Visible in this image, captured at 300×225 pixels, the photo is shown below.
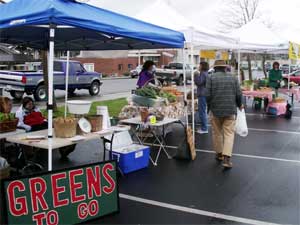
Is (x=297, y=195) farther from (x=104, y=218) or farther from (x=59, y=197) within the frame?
(x=59, y=197)

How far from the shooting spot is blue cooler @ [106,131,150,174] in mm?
6173

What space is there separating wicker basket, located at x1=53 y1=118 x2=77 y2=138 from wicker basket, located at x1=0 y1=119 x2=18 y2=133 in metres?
1.07

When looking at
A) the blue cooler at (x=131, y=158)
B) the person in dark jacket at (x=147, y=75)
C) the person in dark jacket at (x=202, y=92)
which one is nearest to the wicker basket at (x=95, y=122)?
the blue cooler at (x=131, y=158)

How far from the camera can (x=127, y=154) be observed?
617 centimetres

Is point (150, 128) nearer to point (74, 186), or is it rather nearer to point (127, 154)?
point (127, 154)

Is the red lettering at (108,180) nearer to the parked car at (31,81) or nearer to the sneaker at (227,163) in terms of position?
the sneaker at (227,163)

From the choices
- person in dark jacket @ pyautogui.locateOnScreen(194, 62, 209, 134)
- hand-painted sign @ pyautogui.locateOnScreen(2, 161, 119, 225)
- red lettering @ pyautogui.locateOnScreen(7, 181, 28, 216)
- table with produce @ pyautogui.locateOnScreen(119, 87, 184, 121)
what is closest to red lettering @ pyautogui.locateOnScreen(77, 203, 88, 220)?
hand-painted sign @ pyautogui.locateOnScreen(2, 161, 119, 225)

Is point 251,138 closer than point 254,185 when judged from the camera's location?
No

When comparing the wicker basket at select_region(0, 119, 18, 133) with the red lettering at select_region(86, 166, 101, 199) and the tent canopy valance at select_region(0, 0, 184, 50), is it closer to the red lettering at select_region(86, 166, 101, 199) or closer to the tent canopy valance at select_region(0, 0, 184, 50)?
the tent canopy valance at select_region(0, 0, 184, 50)

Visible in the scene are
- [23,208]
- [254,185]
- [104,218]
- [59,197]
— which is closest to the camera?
[23,208]

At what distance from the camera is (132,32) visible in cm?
551

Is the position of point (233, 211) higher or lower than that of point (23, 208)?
lower

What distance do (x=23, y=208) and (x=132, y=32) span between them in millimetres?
2825

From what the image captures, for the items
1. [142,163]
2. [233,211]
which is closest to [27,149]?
[142,163]
